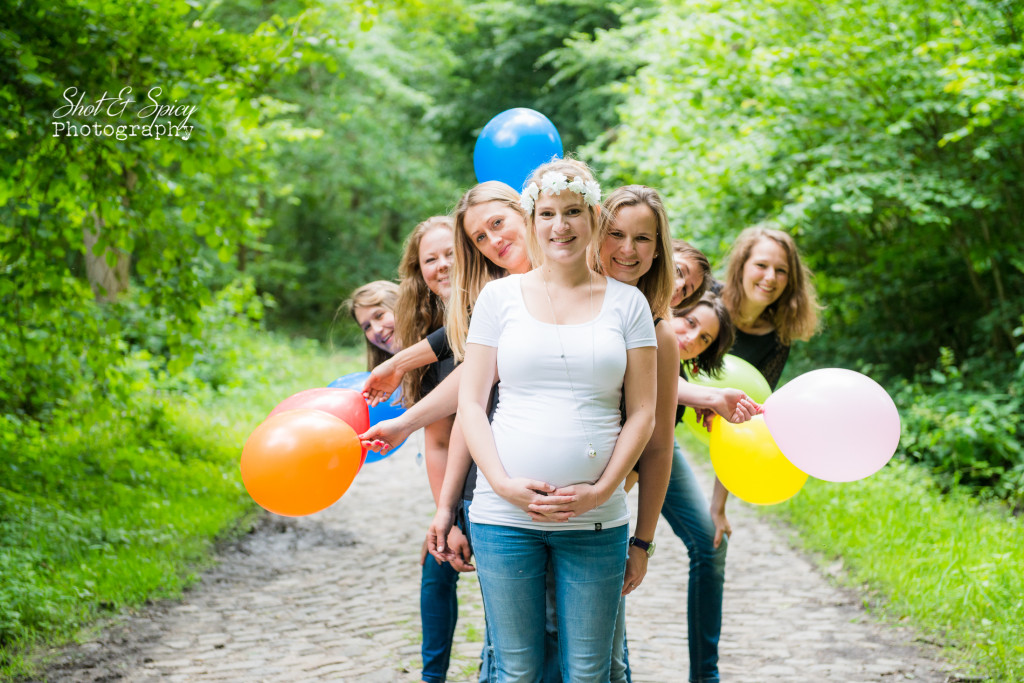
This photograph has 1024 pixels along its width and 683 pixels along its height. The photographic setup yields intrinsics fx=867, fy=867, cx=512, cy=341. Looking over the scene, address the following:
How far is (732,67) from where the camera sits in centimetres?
759

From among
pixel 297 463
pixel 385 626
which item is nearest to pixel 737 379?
pixel 297 463

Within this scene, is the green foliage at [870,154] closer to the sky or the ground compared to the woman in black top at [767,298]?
closer to the sky

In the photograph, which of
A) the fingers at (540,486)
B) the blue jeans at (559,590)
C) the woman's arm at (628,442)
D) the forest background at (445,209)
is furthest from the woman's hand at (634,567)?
the forest background at (445,209)

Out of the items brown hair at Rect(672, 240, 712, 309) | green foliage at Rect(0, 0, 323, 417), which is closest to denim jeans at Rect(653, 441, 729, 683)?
brown hair at Rect(672, 240, 712, 309)

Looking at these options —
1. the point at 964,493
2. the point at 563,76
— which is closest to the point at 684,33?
the point at 964,493

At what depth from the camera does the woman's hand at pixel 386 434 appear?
2760mm

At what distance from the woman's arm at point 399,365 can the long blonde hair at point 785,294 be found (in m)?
1.42

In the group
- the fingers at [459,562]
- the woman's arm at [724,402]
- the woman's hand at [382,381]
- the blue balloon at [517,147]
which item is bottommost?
the fingers at [459,562]

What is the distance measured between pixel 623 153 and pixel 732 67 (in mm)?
2870

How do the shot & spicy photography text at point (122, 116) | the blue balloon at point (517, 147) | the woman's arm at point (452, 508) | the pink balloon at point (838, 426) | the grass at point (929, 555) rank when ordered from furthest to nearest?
the shot & spicy photography text at point (122, 116), the grass at point (929, 555), the blue balloon at point (517, 147), the pink balloon at point (838, 426), the woman's arm at point (452, 508)

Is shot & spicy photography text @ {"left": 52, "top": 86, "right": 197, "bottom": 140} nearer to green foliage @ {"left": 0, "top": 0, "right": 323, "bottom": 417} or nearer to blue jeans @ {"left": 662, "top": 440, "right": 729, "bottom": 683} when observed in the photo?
green foliage @ {"left": 0, "top": 0, "right": 323, "bottom": 417}

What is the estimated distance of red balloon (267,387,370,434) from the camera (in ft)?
9.80

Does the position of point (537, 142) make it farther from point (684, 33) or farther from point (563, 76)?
point (563, 76)

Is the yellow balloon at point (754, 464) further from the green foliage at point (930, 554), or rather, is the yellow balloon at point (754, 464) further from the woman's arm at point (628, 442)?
the green foliage at point (930, 554)
